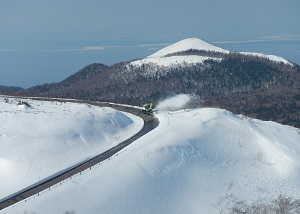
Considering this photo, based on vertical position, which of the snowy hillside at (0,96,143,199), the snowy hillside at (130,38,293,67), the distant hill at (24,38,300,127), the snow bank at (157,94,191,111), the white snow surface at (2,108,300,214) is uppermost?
the snowy hillside at (0,96,143,199)

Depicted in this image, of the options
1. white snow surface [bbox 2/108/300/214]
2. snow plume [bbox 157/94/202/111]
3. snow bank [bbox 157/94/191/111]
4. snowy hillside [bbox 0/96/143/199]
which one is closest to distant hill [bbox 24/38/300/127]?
snow plume [bbox 157/94/202/111]

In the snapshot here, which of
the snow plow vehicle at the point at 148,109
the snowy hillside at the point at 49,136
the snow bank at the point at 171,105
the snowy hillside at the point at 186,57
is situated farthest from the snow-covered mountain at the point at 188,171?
the snowy hillside at the point at 186,57

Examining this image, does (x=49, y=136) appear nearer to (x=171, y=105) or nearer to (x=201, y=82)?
(x=171, y=105)

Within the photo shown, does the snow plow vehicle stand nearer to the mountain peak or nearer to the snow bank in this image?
the snow bank

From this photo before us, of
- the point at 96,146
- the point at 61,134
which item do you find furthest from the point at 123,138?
the point at 61,134

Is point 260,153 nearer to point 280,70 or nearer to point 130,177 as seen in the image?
point 130,177

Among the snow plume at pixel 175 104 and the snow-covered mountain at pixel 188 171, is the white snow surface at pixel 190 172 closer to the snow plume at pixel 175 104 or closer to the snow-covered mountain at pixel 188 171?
the snow-covered mountain at pixel 188 171

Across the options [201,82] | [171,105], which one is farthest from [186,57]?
[171,105]
